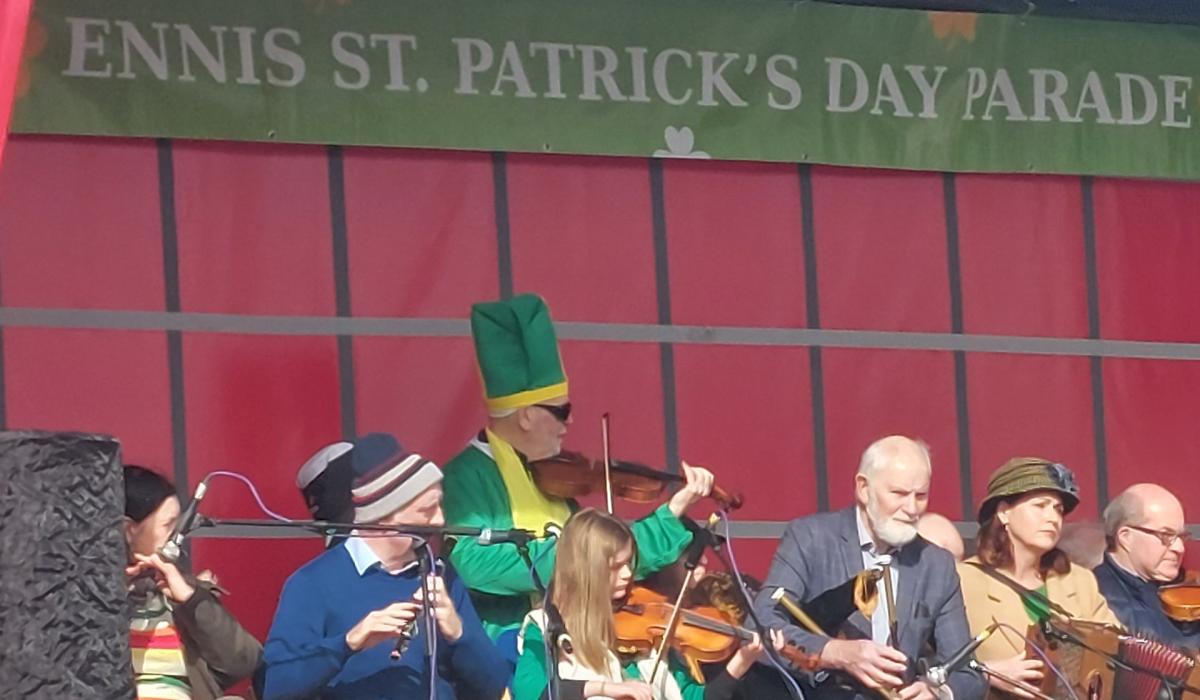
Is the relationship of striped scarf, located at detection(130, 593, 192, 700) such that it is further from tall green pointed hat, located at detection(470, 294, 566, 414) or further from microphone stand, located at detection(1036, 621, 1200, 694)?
microphone stand, located at detection(1036, 621, 1200, 694)

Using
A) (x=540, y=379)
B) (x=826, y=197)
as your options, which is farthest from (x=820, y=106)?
(x=540, y=379)

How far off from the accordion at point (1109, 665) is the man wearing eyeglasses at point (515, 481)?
949 mm

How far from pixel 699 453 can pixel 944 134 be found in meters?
1.21

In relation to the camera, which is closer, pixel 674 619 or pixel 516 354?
pixel 674 619

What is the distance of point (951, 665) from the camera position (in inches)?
227

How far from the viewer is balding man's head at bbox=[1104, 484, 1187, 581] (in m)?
6.73

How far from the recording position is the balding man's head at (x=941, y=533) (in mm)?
6547

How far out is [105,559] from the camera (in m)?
3.18

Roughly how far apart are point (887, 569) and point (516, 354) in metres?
1.05

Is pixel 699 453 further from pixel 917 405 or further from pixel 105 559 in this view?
pixel 105 559

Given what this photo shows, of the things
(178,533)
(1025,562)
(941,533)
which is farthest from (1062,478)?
(178,533)

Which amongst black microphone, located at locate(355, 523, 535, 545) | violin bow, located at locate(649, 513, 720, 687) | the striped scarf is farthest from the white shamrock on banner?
the striped scarf

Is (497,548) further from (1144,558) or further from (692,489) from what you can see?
(1144,558)

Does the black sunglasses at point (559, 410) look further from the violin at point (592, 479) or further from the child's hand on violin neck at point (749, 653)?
the child's hand on violin neck at point (749, 653)
